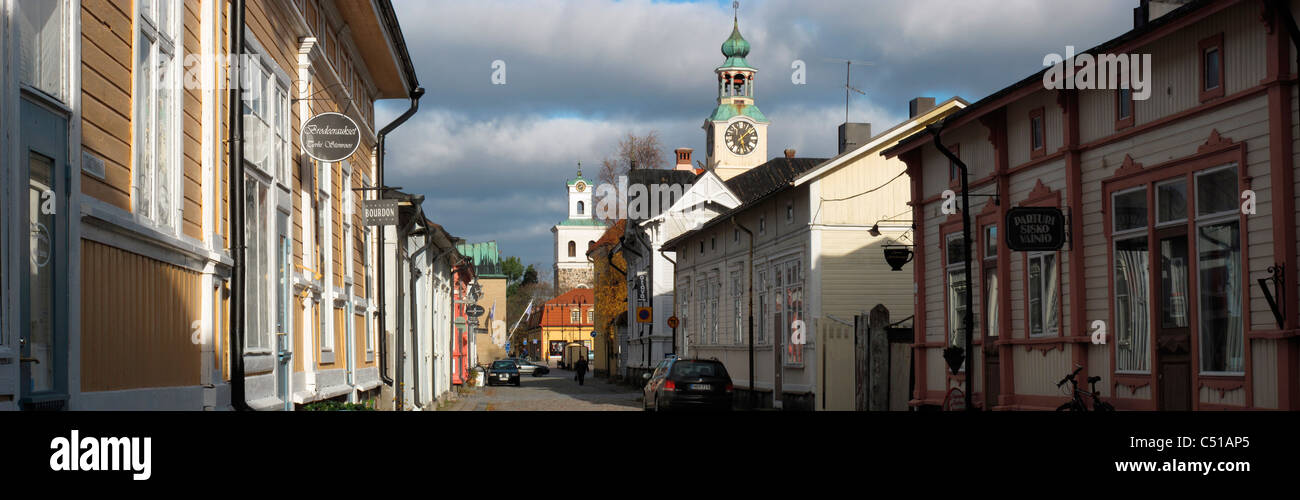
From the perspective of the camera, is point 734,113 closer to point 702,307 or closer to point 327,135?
point 702,307

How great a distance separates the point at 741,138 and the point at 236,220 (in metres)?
88.4

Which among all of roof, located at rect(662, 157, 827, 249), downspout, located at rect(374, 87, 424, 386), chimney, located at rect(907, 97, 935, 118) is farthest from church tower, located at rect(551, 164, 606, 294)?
downspout, located at rect(374, 87, 424, 386)

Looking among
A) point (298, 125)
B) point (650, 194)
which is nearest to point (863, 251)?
point (298, 125)

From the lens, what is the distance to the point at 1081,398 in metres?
15.0

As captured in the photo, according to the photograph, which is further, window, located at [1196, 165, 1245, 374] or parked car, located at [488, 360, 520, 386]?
parked car, located at [488, 360, 520, 386]

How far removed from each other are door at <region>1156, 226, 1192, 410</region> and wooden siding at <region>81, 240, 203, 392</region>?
9753 mm

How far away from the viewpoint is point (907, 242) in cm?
2977

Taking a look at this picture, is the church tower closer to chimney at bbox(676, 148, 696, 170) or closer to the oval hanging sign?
chimney at bbox(676, 148, 696, 170)

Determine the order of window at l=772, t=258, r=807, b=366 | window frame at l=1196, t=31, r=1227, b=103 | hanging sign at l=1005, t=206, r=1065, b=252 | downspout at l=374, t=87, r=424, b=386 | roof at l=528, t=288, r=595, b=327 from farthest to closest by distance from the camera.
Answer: roof at l=528, t=288, r=595, b=327 < window at l=772, t=258, r=807, b=366 < downspout at l=374, t=87, r=424, b=386 < hanging sign at l=1005, t=206, r=1065, b=252 < window frame at l=1196, t=31, r=1227, b=103

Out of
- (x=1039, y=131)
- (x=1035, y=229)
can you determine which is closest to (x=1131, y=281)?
(x=1035, y=229)

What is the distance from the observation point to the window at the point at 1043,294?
53.7 feet

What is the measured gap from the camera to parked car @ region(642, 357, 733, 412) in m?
26.7

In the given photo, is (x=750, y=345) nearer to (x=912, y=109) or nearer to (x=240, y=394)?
(x=912, y=109)

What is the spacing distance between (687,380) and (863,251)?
5535 mm
